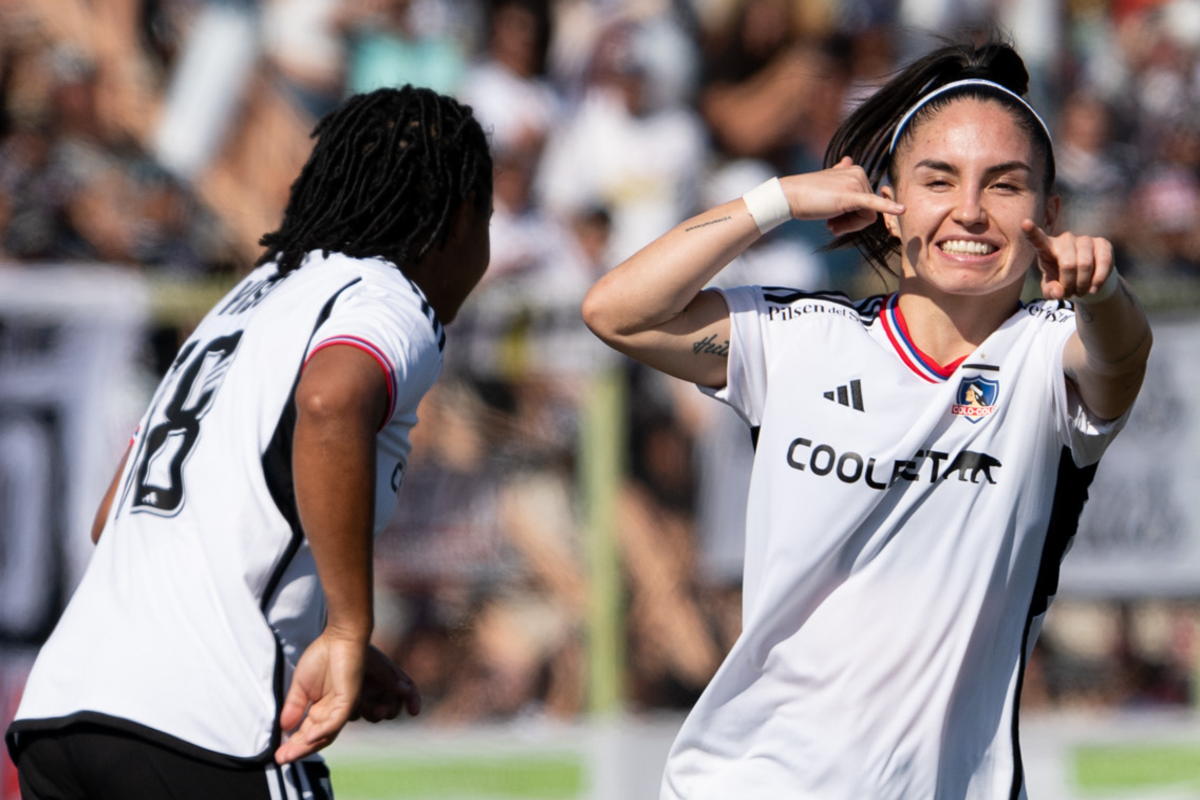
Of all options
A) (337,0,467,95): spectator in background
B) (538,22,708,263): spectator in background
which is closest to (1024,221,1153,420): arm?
(538,22,708,263): spectator in background

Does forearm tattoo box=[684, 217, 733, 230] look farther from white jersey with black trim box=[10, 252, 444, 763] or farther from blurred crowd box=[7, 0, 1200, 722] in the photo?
blurred crowd box=[7, 0, 1200, 722]

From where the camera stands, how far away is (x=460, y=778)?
780cm

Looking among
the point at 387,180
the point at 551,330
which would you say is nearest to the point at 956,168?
the point at 387,180

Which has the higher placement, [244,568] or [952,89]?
[952,89]

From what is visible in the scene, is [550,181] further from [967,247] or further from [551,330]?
[967,247]

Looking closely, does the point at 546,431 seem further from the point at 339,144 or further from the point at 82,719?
the point at 82,719

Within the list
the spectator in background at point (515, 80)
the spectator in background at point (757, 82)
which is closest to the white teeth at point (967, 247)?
the spectator in background at point (515, 80)

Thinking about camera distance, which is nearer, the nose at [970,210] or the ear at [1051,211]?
the nose at [970,210]

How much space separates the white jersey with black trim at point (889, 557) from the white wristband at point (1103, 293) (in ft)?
0.87

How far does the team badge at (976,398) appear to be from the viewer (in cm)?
277

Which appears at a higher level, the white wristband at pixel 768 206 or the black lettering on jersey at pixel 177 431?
the white wristband at pixel 768 206

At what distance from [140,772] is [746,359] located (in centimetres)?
135

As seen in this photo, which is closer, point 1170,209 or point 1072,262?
point 1072,262

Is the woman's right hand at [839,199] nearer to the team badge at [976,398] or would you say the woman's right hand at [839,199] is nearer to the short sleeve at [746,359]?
the short sleeve at [746,359]
